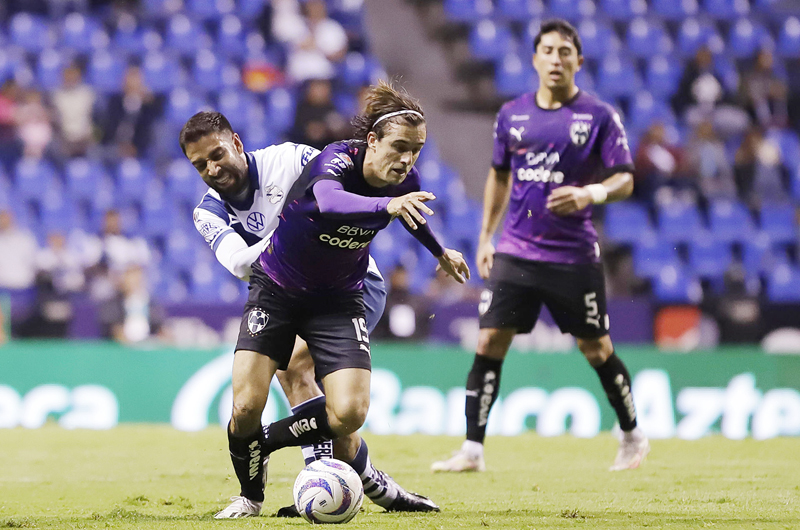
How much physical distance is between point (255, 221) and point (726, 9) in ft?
47.1

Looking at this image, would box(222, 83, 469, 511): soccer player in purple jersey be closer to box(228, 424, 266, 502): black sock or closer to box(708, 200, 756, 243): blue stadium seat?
box(228, 424, 266, 502): black sock

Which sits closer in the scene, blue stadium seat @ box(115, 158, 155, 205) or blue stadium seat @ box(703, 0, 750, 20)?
blue stadium seat @ box(115, 158, 155, 205)

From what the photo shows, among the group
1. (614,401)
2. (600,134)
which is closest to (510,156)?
(600,134)

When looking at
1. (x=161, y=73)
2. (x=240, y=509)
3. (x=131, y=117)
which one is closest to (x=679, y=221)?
(x=131, y=117)

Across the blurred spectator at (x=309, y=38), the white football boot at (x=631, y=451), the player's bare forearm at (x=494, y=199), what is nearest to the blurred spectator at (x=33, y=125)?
the blurred spectator at (x=309, y=38)

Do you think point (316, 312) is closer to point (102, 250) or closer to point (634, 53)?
point (102, 250)

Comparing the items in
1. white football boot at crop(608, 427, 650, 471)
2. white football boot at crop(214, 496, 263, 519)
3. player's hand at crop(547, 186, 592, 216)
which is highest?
player's hand at crop(547, 186, 592, 216)

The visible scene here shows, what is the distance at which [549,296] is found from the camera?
718 centimetres

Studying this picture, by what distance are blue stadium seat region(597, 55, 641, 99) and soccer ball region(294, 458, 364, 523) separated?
12.7 metres

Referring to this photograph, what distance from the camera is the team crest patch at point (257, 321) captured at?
5.38m

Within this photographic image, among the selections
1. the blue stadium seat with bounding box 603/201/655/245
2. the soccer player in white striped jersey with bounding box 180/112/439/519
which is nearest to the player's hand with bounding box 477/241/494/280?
the soccer player in white striped jersey with bounding box 180/112/439/519

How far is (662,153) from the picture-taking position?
48.6 ft

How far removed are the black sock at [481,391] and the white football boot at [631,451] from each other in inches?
36.2

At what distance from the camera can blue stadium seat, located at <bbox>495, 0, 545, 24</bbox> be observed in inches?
708
